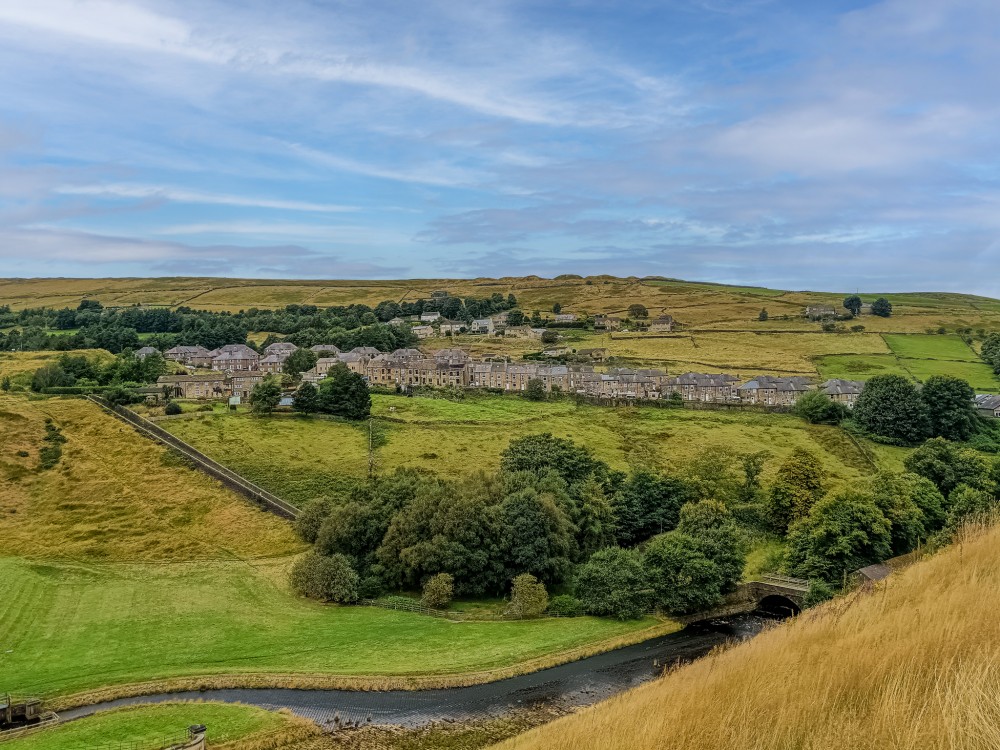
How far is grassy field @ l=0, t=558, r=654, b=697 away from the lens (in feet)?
107

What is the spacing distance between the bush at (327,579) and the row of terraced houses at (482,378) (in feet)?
143

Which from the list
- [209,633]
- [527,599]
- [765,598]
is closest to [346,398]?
[209,633]

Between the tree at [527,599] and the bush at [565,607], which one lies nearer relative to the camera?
the tree at [527,599]

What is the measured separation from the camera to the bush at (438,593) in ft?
136

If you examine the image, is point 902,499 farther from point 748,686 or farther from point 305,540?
point 748,686

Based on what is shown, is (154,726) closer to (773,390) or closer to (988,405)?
(773,390)

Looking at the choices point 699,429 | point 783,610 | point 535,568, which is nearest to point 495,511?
point 535,568

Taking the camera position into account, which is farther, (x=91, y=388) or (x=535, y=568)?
(x=91, y=388)

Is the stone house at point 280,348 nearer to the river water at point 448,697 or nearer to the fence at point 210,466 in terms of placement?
the fence at point 210,466

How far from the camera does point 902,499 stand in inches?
1774

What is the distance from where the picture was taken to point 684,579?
40.9 metres

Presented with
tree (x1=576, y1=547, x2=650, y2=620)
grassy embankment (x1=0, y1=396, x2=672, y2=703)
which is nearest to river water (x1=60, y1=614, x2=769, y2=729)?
grassy embankment (x1=0, y1=396, x2=672, y2=703)

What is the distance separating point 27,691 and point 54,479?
3246cm

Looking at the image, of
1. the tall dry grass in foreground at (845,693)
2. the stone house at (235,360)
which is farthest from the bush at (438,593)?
the stone house at (235,360)
